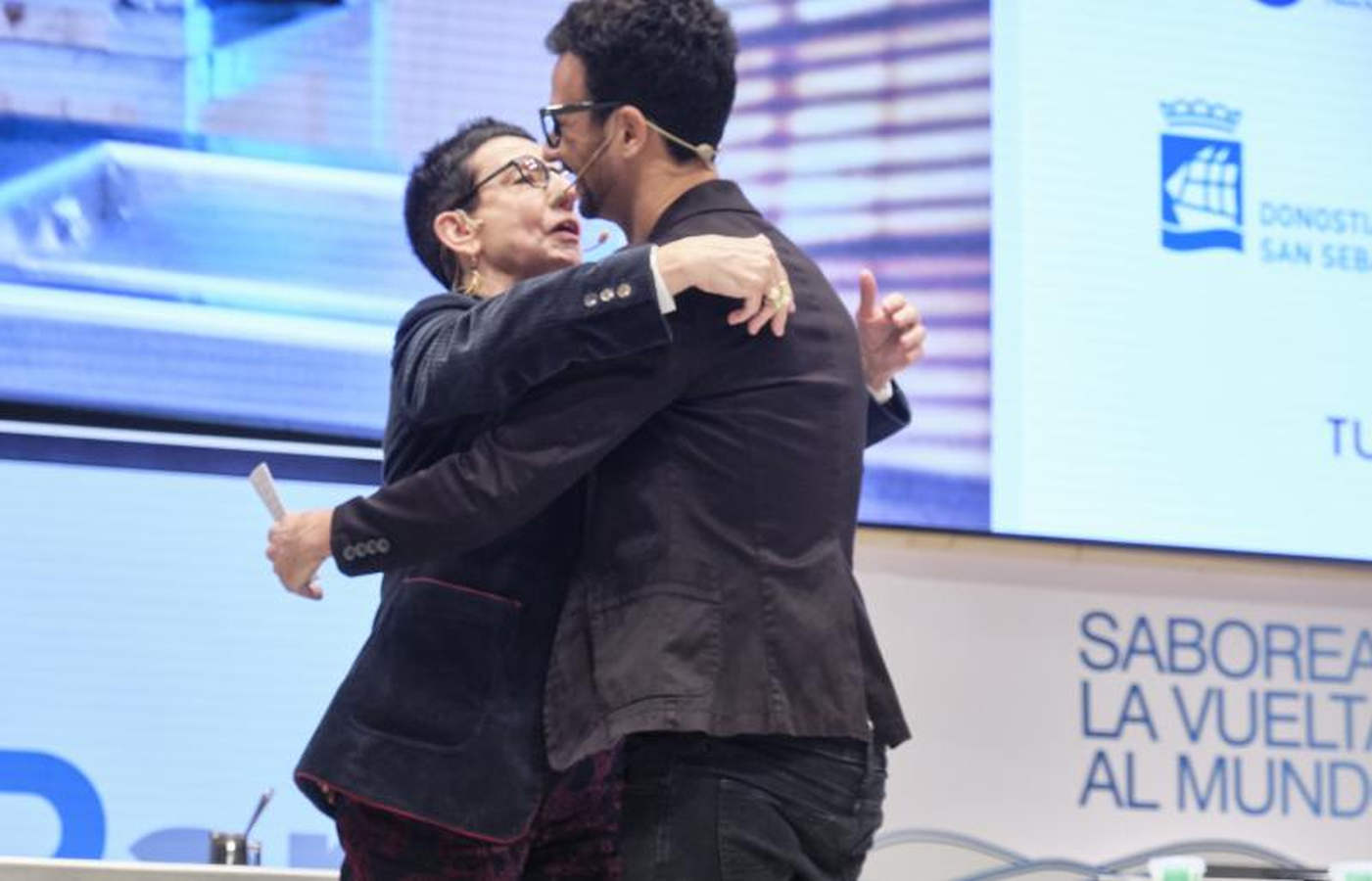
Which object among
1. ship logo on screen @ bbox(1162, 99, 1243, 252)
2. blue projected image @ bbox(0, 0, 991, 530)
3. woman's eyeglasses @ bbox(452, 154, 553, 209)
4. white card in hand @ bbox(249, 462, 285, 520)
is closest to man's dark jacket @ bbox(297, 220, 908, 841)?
white card in hand @ bbox(249, 462, 285, 520)

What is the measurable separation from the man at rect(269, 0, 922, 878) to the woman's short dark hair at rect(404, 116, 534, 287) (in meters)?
0.38

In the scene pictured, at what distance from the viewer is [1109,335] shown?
12.7 feet

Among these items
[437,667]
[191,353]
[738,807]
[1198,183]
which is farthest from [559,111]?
[1198,183]

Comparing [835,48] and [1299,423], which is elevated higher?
[835,48]

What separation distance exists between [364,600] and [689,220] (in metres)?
1.48

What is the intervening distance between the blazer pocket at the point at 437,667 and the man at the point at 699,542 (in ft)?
0.29

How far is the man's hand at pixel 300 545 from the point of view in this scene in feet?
6.82

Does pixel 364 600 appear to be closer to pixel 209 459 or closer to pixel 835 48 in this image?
pixel 209 459

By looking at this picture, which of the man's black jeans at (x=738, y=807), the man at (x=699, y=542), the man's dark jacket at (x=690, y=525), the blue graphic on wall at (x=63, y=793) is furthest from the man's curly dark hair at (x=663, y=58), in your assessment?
the blue graphic on wall at (x=63, y=793)

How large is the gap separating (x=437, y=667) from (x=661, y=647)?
0.29m

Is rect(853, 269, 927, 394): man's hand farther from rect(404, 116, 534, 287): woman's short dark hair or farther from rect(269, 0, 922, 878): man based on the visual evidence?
rect(404, 116, 534, 287): woman's short dark hair

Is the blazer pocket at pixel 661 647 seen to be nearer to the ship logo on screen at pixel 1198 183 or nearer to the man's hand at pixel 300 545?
the man's hand at pixel 300 545

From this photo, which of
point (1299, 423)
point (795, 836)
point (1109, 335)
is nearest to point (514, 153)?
point (795, 836)

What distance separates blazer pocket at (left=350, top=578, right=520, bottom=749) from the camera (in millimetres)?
2061
